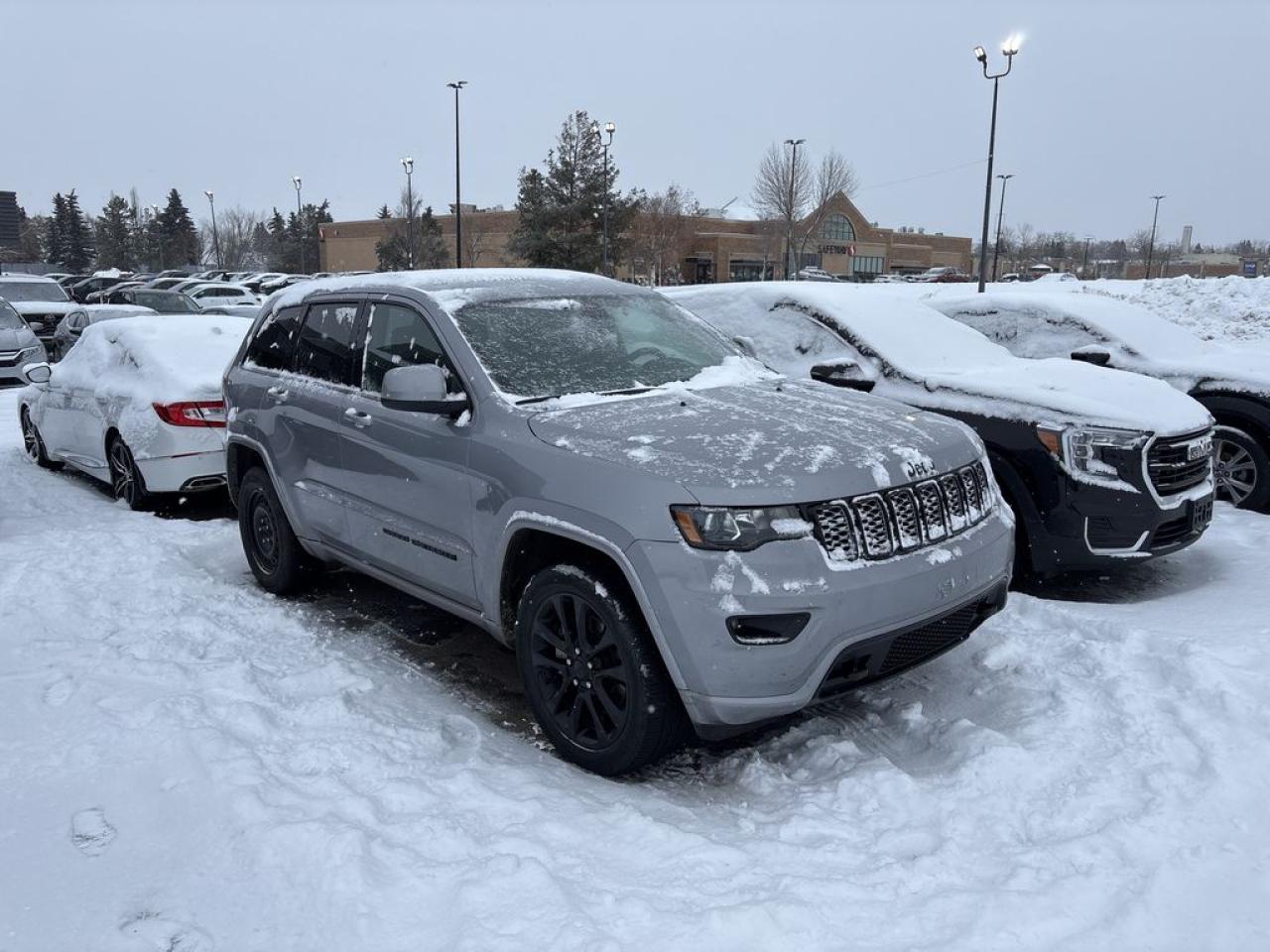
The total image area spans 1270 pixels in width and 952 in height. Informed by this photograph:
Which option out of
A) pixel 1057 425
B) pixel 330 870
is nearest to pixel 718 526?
pixel 330 870

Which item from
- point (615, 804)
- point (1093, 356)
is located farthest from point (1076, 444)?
point (615, 804)

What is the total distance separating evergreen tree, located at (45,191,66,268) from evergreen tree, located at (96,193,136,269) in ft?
9.54

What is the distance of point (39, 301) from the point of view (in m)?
21.4

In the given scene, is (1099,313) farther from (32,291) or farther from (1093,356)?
(32,291)

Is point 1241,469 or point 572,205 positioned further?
point 572,205

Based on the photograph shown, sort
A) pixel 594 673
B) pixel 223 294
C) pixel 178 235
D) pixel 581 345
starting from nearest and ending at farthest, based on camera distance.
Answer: pixel 594 673 < pixel 581 345 < pixel 223 294 < pixel 178 235

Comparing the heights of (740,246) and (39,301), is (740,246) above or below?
above

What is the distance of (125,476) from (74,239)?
93879 millimetres

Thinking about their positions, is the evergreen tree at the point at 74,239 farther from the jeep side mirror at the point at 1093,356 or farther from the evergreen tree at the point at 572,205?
the jeep side mirror at the point at 1093,356

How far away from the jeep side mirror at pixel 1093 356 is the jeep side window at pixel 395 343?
5.10 m

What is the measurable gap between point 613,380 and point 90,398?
5.77 metres

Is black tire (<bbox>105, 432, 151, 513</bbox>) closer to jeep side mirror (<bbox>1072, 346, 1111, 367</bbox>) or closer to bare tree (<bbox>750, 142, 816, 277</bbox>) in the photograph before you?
jeep side mirror (<bbox>1072, 346, 1111, 367</bbox>)

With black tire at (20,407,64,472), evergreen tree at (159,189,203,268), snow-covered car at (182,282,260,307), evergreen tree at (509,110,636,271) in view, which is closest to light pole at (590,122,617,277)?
evergreen tree at (509,110,636,271)

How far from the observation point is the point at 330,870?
2758mm
